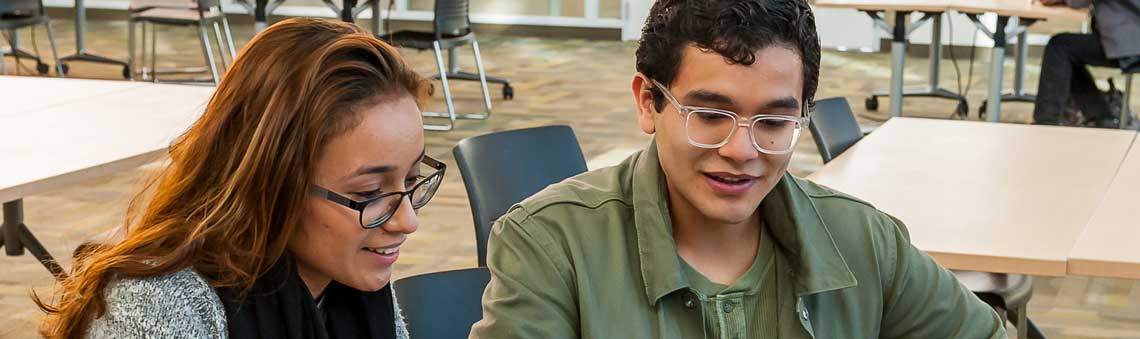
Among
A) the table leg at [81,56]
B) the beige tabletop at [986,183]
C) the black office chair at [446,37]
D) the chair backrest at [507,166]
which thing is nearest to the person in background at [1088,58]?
the beige tabletop at [986,183]

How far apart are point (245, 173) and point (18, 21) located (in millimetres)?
6546

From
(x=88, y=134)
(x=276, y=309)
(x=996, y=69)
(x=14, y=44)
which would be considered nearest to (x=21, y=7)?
(x=14, y=44)

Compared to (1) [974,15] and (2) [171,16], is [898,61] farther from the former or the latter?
(2) [171,16]

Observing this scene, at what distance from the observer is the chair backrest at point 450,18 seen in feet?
22.0

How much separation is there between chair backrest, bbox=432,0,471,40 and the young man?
5.17 meters

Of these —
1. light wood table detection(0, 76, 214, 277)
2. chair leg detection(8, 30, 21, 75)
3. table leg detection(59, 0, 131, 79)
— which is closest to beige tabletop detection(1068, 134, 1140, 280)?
light wood table detection(0, 76, 214, 277)

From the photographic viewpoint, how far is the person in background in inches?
234

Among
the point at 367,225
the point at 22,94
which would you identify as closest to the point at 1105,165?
the point at 367,225

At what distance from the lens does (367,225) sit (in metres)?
1.42

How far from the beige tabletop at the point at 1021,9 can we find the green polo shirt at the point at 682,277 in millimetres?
4913

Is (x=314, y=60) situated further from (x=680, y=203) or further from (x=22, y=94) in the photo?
(x=22, y=94)

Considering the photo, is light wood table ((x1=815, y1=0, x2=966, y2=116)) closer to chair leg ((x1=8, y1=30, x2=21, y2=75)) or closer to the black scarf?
chair leg ((x1=8, y1=30, x2=21, y2=75))

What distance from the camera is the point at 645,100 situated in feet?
5.08

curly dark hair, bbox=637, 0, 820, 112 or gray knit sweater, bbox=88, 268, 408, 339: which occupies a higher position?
curly dark hair, bbox=637, 0, 820, 112
